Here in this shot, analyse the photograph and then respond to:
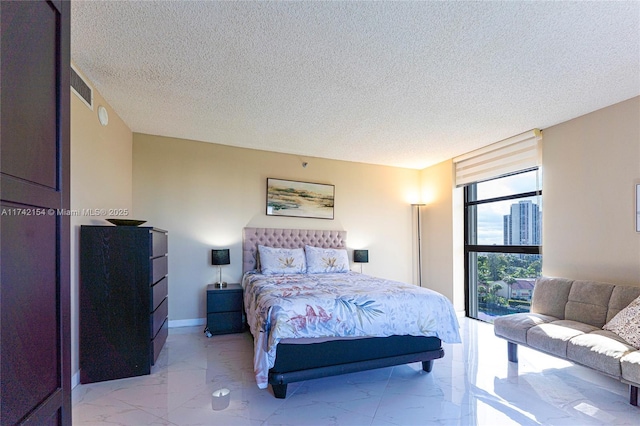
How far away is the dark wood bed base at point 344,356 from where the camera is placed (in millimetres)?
2461

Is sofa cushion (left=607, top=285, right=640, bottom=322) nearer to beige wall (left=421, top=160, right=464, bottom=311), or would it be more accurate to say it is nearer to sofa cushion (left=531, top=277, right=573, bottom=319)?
sofa cushion (left=531, top=277, right=573, bottom=319)

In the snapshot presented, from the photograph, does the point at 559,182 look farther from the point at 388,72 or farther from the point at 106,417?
the point at 106,417

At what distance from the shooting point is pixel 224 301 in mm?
4066

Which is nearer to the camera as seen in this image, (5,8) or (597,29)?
(5,8)

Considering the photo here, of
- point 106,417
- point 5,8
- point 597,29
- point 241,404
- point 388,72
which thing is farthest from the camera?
point 388,72

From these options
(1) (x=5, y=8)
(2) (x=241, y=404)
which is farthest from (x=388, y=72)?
(2) (x=241, y=404)

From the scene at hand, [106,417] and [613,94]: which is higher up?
[613,94]

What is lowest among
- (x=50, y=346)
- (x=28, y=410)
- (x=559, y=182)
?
(x=28, y=410)

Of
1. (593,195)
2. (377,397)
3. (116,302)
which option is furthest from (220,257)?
(593,195)

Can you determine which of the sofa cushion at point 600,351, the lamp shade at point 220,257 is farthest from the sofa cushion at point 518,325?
the lamp shade at point 220,257

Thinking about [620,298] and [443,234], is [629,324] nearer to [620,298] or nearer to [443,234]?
[620,298]

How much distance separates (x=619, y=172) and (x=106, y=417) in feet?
16.0

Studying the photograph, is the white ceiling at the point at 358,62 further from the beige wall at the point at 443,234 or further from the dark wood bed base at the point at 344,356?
the dark wood bed base at the point at 344,356

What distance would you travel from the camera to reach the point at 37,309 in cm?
82
